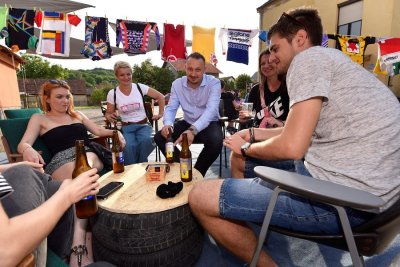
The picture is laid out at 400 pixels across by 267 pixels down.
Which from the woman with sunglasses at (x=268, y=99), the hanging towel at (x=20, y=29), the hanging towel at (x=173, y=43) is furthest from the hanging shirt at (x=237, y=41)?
the hanging towel at (x=20, y=29)

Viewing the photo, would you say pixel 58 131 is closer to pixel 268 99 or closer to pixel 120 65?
pixel 120 65

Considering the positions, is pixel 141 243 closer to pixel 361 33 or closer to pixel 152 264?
pixel 152 264

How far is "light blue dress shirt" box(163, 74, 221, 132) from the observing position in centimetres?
329

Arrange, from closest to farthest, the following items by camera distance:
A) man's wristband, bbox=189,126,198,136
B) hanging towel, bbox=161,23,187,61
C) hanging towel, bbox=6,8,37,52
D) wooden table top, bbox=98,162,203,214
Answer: wooden table top, bbox=98,162,203,214 → man's wristband, bbox=189,126,198,136 → hanging towel, bbox=6,8,37,52 → hanging towel, bbox=161,23,187,61

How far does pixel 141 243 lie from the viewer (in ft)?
4.79

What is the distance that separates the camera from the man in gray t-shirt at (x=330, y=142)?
109cm

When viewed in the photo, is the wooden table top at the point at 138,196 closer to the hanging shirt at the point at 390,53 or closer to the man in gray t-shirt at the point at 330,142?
the man in gray t-shirt at the point at 330,142

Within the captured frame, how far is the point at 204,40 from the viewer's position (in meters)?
6.04

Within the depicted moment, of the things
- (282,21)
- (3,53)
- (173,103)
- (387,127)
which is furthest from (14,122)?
(3,53)

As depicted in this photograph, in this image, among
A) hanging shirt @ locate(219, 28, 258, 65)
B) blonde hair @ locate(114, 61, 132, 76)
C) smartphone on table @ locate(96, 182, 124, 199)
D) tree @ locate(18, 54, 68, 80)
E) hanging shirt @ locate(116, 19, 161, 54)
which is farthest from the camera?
tree @ locate(18, 54, 68, 80)

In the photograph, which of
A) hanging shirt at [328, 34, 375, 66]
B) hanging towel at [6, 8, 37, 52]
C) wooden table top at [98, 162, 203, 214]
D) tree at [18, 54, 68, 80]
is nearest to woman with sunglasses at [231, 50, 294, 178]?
wooden table top at [98, 162, 203, 214]

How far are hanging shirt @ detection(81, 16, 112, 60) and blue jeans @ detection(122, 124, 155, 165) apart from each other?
271cm

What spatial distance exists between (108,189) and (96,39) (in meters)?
4.74

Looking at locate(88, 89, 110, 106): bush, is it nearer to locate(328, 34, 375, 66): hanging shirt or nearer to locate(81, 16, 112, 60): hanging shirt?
locate(81, 16, 112, 60): hanging shirt
